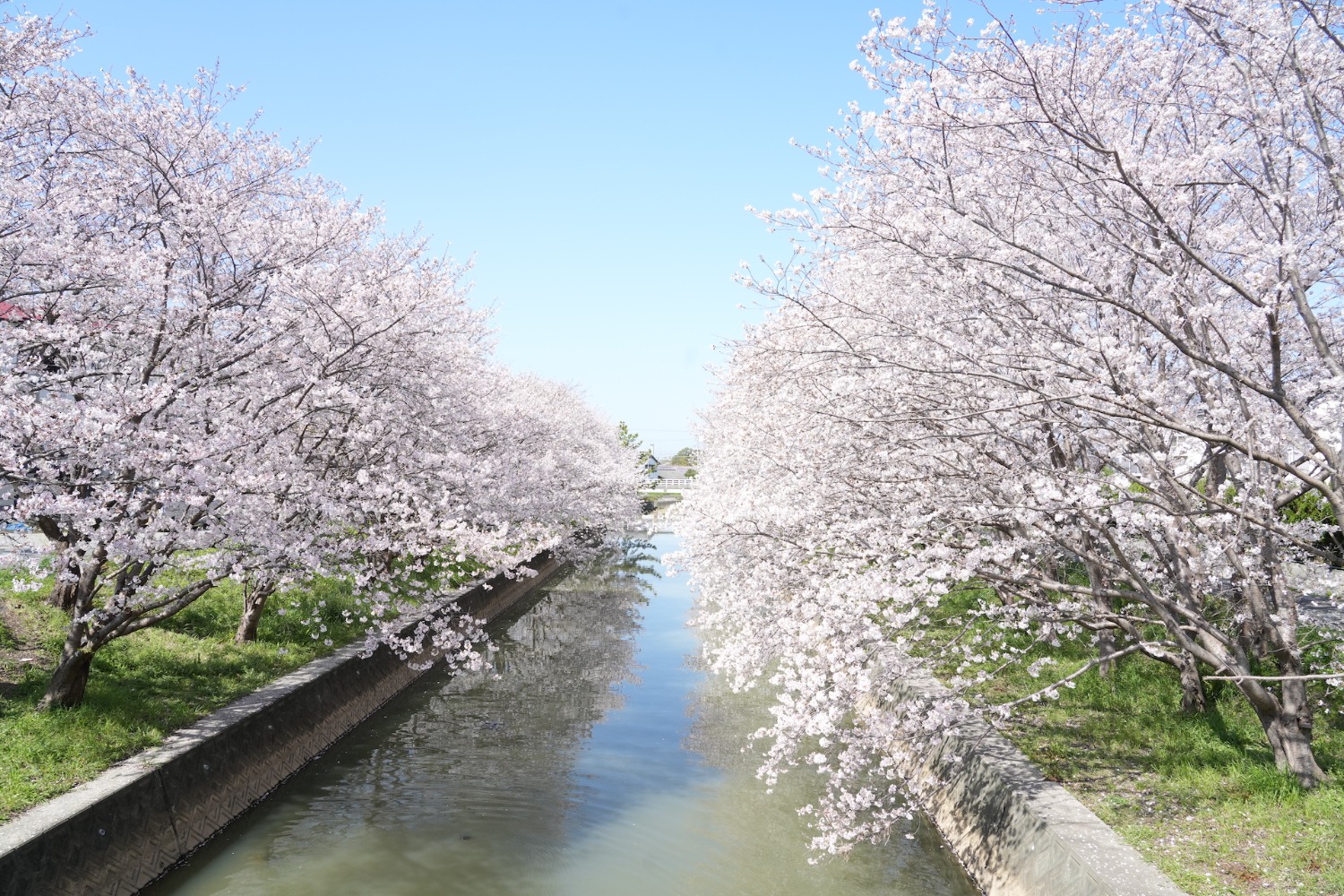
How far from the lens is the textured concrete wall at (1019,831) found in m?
6.90

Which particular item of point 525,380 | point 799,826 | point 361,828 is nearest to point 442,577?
point 361,828

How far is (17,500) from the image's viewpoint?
8047 mm

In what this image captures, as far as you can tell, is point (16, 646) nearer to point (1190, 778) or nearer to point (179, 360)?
point (179, 360)

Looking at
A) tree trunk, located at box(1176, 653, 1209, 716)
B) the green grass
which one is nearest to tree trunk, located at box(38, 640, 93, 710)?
the green grass

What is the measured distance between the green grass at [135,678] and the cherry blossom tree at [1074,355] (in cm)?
675

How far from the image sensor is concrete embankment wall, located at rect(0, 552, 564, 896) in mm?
7078

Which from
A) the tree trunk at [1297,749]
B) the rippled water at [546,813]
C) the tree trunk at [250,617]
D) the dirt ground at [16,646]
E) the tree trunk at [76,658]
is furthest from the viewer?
the tree trunk at [250,617]

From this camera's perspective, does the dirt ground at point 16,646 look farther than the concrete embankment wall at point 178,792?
Yes

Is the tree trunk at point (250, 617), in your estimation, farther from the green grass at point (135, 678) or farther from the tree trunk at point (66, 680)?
the tree trunk at point (66, 680)

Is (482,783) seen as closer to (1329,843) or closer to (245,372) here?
(245,372)

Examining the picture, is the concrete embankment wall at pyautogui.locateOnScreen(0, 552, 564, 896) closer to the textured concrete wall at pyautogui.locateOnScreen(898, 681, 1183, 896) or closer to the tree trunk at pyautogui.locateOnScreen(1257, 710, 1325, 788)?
the textured concrete wall at pyautogui.locateOnScreen(898, 681, 1183, 896)

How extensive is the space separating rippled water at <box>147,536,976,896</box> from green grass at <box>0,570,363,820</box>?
1.50 m

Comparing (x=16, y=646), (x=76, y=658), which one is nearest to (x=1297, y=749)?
(x=76, y=658)

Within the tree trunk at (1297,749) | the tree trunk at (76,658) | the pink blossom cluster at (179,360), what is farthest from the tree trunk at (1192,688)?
the tree trunk at (76,658)
